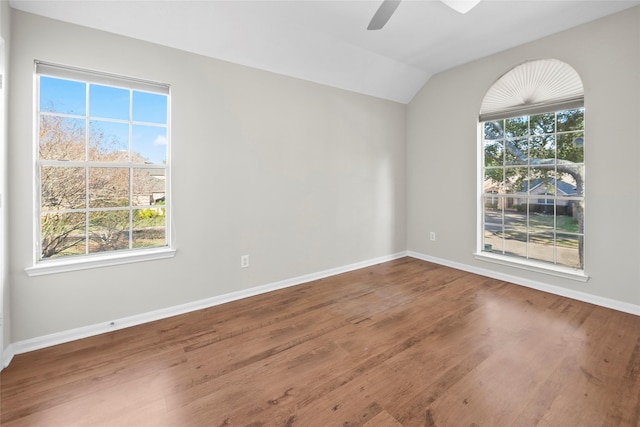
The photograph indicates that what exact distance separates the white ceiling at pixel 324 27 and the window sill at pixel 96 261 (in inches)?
72.5

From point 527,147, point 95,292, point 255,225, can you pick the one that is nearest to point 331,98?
point 255,225

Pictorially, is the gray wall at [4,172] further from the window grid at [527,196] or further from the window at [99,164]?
the window grid at [527,196]

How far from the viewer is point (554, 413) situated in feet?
4.98

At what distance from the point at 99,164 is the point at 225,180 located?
103 centimetres

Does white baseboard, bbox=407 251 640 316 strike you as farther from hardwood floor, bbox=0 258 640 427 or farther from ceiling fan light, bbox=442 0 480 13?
ceiling fan light, bbox=442 0 480 13

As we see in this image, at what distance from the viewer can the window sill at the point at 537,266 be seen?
9.81 ft

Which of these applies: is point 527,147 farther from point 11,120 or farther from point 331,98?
point 11,120

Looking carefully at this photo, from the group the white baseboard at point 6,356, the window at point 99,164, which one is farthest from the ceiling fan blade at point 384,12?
the white baseboard at point 6,356

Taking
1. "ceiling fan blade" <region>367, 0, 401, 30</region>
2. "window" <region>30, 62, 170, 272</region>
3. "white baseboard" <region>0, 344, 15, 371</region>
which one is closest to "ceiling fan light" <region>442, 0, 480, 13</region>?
"ceiling fan blade" <region>367, 0, 401, 30</region>

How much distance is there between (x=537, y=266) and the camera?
3277mm

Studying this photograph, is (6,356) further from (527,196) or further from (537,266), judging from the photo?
(527,196)

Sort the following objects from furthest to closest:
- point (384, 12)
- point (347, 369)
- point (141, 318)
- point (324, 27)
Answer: point (324, 27) → point (141, 318) → point (384, 12) → point (347, 369)

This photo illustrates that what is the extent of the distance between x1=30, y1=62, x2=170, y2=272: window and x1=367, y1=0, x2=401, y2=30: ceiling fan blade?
190cm

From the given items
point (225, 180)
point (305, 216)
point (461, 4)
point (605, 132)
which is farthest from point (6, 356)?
point (605, 132)
